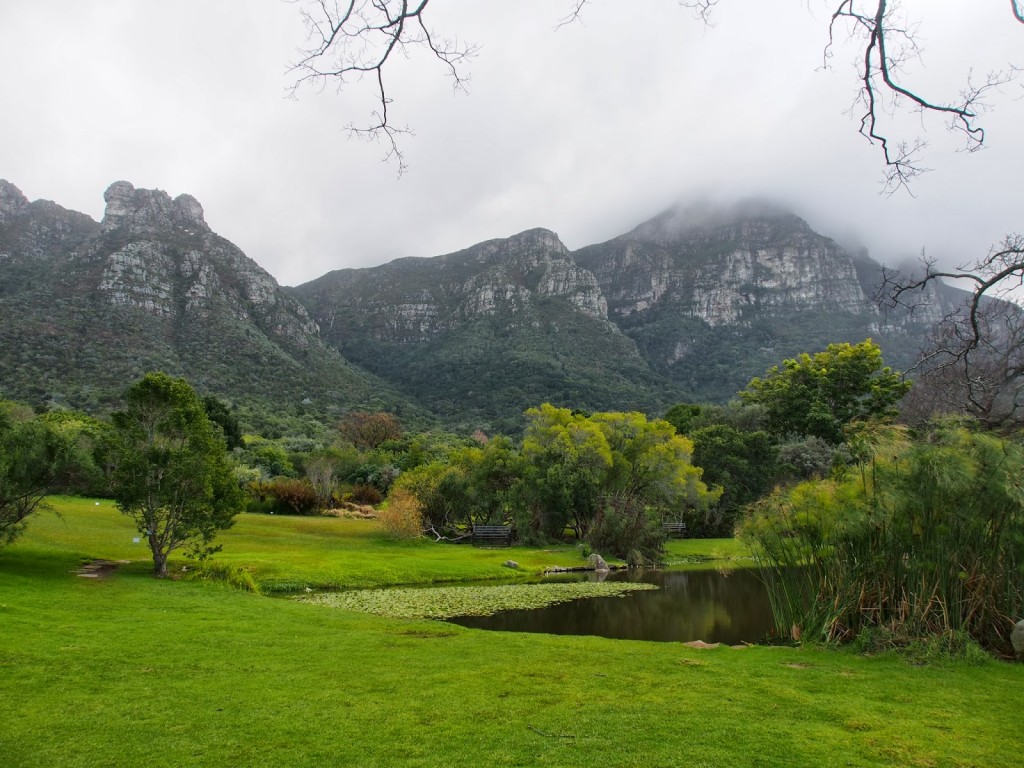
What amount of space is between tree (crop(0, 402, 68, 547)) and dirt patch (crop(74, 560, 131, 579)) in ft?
6.31

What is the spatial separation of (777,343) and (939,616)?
116991 millimetres

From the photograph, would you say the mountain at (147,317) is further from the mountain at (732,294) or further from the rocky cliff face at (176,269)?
the mountain at (732,294)

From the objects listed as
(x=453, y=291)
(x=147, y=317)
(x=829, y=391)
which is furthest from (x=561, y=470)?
(x=453, y=291)

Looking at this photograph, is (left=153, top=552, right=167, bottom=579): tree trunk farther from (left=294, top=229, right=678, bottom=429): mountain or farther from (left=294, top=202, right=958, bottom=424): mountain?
(left=294, top=202, right=958, bottom=424): mountain

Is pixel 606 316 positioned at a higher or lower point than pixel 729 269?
lower

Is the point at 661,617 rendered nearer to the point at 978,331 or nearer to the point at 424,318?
the point at 978,331

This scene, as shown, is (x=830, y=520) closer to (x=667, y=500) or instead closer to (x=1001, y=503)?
(x=1001, y=503)

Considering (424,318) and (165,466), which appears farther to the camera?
(424,318)

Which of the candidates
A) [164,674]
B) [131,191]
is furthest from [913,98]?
[131,191]

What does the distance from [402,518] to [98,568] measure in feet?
61.2

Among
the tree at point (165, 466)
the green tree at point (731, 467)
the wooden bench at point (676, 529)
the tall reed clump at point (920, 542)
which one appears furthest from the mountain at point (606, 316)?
the tall reed clump at point (920, 542)

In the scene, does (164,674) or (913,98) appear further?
(164,674)

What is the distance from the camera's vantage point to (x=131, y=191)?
112 meters

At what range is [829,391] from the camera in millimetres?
47094
